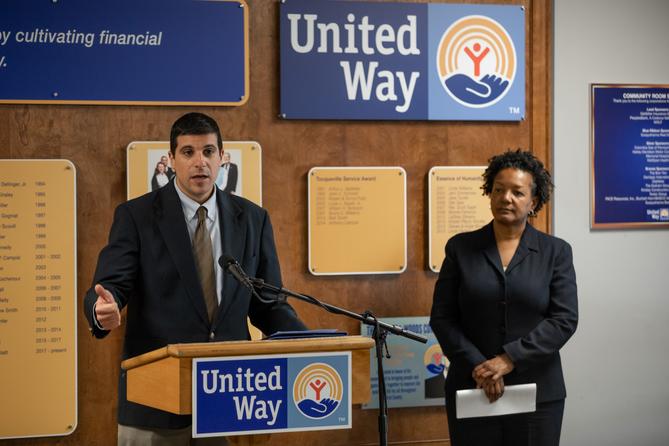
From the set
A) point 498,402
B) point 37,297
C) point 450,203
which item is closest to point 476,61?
point 450,203

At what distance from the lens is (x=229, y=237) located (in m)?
2.71

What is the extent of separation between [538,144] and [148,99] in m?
1.94

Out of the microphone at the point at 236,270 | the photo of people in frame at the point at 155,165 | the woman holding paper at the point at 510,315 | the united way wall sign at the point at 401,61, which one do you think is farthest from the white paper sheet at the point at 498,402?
the photo of people in frame at the point at 155,165

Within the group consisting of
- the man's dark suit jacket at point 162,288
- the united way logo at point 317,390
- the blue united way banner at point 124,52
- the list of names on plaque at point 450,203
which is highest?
the blue united way banner at point 124,52

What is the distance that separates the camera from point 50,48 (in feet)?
12.2

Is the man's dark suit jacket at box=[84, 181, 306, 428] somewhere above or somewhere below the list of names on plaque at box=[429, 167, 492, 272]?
below

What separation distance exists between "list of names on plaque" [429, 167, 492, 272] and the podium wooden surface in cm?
196

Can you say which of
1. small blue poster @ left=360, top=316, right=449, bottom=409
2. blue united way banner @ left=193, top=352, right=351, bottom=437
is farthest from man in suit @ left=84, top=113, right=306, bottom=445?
small blue poster @ left=360, top=316, right=449, bottom=409

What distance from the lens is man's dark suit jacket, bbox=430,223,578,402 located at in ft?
10.3

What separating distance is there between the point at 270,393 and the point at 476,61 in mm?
2531

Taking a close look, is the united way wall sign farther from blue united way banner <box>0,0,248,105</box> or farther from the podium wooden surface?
the podium wooden surface

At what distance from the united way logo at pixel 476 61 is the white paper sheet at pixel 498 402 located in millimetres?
1567

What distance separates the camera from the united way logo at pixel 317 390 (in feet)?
6.80

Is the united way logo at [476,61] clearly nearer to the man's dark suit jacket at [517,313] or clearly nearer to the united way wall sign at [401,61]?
the united way wall sign at [401,61]
